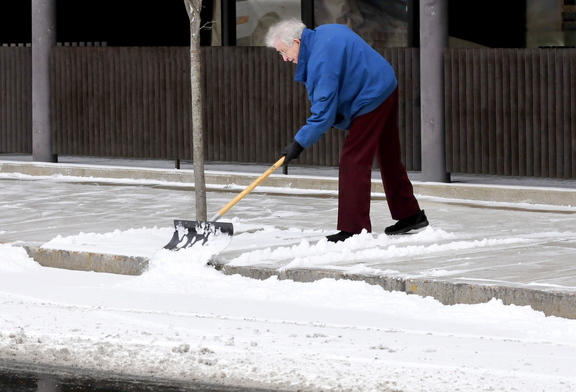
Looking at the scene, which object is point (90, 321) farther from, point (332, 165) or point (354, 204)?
point (332, 165)

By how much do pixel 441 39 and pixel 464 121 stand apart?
2.70 feet

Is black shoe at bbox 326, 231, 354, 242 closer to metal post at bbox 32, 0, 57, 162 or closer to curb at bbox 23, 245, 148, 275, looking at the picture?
curb at bbox 23, 245, 148, 275

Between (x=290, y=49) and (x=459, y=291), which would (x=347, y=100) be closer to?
(x=290, y=49)

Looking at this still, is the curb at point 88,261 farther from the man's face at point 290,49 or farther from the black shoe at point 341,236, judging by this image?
the man's face at point 290,49

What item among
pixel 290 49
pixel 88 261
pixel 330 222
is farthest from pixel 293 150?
pixel 330 222

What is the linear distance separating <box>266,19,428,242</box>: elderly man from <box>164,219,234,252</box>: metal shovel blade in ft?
2.37

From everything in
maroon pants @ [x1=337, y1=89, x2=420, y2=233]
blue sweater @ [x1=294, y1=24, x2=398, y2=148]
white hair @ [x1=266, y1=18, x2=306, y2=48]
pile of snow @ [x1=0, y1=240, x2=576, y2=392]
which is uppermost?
white hair @ [x1=266, y1=18, x2=306, y2=48]

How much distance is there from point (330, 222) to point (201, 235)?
210 cm

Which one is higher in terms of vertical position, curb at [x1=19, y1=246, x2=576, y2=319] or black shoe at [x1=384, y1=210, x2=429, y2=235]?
black shoe at [x1=384, y1=210, x2=429, y2=235]

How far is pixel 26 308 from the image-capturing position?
8.23 meters

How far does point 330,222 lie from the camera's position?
11414 mm

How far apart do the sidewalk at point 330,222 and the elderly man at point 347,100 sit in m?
0.38

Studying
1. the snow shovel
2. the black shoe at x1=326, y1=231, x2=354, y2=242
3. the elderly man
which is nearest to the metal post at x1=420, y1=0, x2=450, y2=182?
the elderly man

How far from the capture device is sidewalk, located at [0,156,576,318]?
27.4ft
